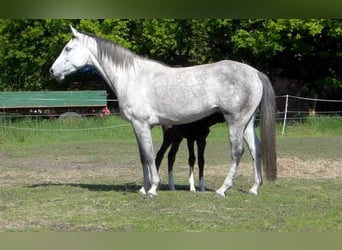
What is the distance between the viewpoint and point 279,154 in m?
14.1

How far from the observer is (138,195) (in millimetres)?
8203

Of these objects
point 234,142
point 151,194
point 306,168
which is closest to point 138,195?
point 151,194

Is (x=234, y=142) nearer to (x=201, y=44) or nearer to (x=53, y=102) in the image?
(x=53, y=102)

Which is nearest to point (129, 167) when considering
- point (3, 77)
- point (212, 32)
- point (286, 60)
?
point (212, 32)

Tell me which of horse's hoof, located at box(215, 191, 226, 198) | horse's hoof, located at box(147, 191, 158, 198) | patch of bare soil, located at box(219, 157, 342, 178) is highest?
horse's hoof, located at box(215, 191, 226, 198)

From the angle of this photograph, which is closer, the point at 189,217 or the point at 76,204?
the point at 189,217

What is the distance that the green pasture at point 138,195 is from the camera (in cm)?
619

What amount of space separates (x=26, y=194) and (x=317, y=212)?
4.03 m

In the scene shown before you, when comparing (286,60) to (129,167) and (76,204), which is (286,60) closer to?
(129,167)

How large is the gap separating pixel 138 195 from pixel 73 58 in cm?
217

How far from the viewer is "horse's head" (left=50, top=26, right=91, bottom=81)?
8578 millimetres

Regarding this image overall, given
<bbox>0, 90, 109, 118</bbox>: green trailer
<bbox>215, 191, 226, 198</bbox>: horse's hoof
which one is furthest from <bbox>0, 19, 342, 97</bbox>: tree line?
<bbox>215, 191, 226, 198</bbox>: horse's hoof

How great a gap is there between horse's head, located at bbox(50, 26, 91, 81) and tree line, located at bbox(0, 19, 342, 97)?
13.4 m

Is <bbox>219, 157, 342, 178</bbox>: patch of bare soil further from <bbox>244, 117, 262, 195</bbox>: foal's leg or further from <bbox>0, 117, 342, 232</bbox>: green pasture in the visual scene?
<bbox>244, 117, 262, 195</bbox>: foal's leg
